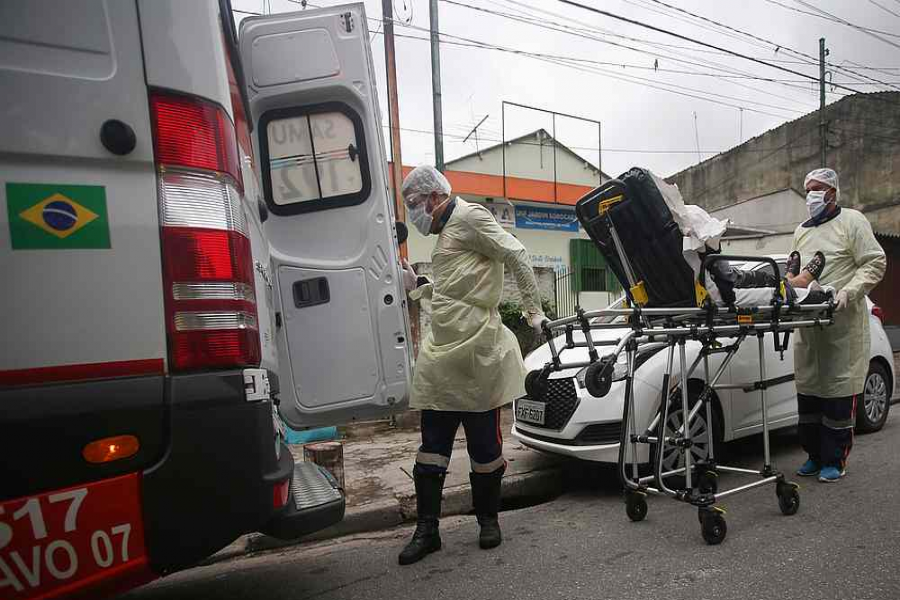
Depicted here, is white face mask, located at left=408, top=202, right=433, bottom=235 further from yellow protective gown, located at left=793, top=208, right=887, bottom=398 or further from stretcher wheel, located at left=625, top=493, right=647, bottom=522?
yellow protective gown, located at left=793, top=208, right=887, bottom=398

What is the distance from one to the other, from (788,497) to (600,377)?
147 cm

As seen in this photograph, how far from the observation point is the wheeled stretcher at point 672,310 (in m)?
2.74

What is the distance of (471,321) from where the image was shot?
9.25 feet

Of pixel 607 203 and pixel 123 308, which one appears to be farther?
pixel 607 203

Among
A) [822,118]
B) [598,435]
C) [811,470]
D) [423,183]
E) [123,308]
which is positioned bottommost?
[811,470]

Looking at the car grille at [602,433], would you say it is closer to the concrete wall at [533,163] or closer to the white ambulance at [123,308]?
the white ambulance at [123,308]

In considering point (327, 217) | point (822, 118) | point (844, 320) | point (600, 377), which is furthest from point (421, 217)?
point (822, 118)

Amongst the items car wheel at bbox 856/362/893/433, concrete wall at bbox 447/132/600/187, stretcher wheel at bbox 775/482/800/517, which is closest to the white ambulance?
stretcher wheel at bbox 775/482/800/517

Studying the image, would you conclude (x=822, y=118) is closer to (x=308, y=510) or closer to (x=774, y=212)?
(x=774, y=212)

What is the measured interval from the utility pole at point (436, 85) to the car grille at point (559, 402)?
5124mm

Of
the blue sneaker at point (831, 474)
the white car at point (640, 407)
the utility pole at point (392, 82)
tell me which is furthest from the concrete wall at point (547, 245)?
the blue sneaker at point (831, 474)

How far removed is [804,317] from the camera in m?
3.38

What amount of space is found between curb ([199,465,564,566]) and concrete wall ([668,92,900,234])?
56.3ft

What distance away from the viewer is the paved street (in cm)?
234
